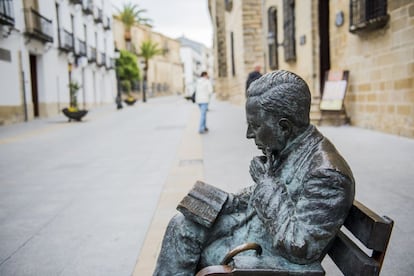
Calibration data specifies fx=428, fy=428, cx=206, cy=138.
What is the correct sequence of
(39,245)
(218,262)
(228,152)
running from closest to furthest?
(218,262) → (39,245) → (228,152)

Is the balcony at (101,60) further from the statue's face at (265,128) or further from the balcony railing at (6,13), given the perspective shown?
the statue's face at (265,128)

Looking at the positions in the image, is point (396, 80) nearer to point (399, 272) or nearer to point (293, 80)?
point (399, 272)

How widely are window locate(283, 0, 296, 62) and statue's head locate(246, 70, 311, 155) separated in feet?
36.7

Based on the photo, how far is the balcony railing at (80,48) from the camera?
25.4 metres

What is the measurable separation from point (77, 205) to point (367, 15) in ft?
21.1

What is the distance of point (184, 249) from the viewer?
62.4 inches

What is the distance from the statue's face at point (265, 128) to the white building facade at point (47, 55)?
15.1 metres

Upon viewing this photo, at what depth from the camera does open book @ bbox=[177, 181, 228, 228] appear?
1528 mm

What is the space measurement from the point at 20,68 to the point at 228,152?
13057 mm

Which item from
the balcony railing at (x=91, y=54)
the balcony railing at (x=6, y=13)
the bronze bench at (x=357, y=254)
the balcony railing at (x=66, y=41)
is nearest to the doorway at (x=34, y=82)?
the balcony railing at (x=66, y=41)

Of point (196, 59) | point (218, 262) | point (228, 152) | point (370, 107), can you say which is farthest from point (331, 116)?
point (196, 59)

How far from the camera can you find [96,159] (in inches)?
274

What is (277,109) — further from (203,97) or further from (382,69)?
(203,97)

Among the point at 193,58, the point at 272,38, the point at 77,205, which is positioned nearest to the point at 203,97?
the point at 272,38
